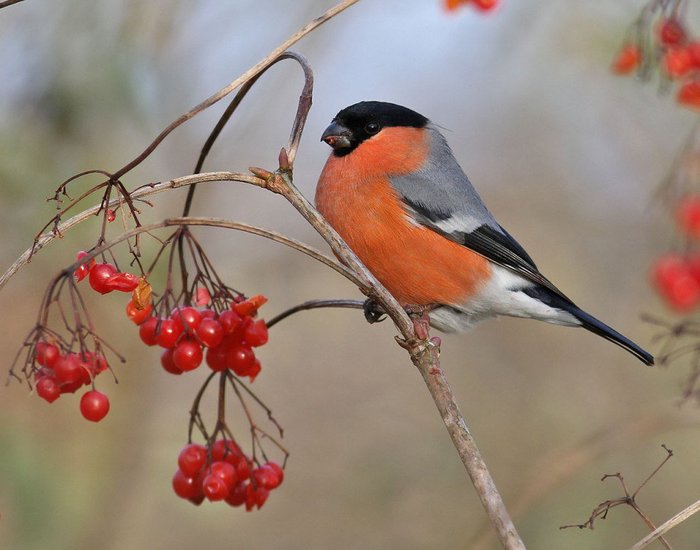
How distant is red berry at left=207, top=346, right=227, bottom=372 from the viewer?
6.20 feet

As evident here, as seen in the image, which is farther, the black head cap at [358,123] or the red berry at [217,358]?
the black head cap at [358,123]

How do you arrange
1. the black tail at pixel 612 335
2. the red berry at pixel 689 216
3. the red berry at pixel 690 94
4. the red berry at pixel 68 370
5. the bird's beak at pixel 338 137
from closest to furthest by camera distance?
the red berry at pixel 68 370, the red berry at pixel 690 94, the red berry at pixel 689 216, the black tail at pixel 612 335, the bird's beak at pixel 338 137

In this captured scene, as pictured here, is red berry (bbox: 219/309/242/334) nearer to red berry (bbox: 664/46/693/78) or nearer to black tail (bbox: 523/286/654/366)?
red berry (bbox: 664/46/693/78)

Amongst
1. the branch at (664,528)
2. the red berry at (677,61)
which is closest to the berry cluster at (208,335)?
the branch at (664,528)

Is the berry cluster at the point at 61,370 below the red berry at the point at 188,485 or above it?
above

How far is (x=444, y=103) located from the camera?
19.1 feet

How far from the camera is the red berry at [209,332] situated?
5.74 feet

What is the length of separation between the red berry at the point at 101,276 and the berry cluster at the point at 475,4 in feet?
4.06

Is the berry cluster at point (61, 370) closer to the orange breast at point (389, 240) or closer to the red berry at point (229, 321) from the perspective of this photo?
the red berry at point (229, 321)

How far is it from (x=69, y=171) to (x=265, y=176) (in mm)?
1715

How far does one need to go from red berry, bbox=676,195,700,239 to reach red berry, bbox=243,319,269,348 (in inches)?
46.6

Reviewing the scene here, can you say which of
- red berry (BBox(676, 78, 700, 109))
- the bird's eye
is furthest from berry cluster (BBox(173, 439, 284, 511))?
the bird's eye

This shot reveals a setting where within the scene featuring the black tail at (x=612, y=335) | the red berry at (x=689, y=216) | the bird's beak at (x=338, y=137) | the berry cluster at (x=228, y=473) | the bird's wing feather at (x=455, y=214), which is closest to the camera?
the berry cluster at (x=228, y=473)

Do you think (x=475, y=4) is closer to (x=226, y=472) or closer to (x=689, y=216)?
(x=689, y=216)
